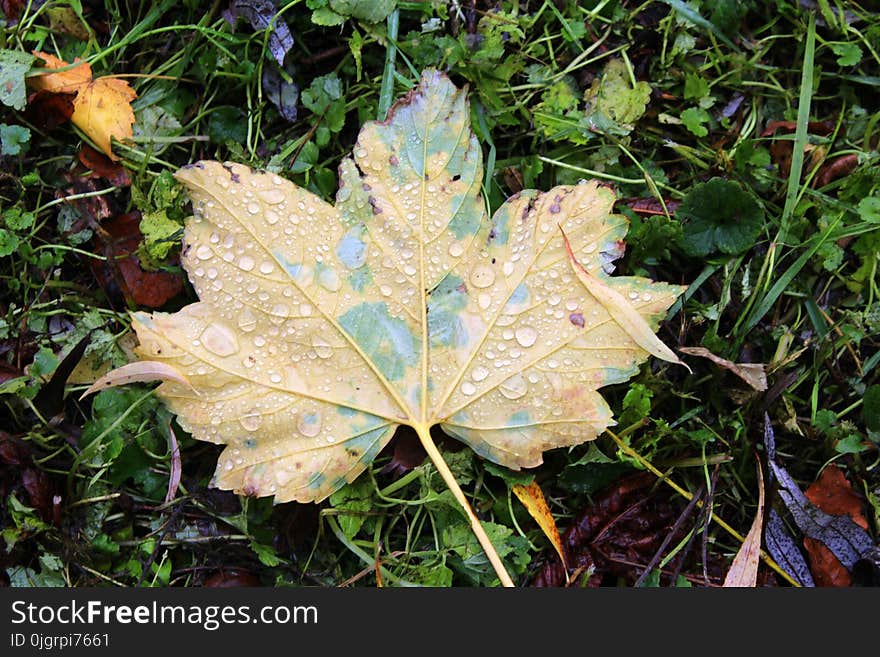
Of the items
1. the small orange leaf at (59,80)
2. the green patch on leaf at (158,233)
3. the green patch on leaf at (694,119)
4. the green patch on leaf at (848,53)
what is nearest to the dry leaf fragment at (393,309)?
the green patch on leaf at (158,233)

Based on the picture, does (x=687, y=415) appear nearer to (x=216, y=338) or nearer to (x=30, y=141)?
(x=216, y=338)

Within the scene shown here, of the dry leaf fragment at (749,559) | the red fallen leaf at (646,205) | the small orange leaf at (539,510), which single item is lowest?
the dry leaf fragment at (749,559)

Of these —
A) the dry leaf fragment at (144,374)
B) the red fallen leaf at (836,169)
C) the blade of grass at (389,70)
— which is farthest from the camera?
the red fallen leaf at (836,169)

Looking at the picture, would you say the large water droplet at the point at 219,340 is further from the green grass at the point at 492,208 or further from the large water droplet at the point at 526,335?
the large water droplet at the point at 526,335

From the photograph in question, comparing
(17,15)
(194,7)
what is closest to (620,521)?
(194,7)

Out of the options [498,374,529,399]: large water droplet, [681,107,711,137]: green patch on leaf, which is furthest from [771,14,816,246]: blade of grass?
[498,374,529,399]: large water droplet

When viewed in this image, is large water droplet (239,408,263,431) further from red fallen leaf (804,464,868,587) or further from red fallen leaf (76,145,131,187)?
red fallen leaf (804,464,868,587)
